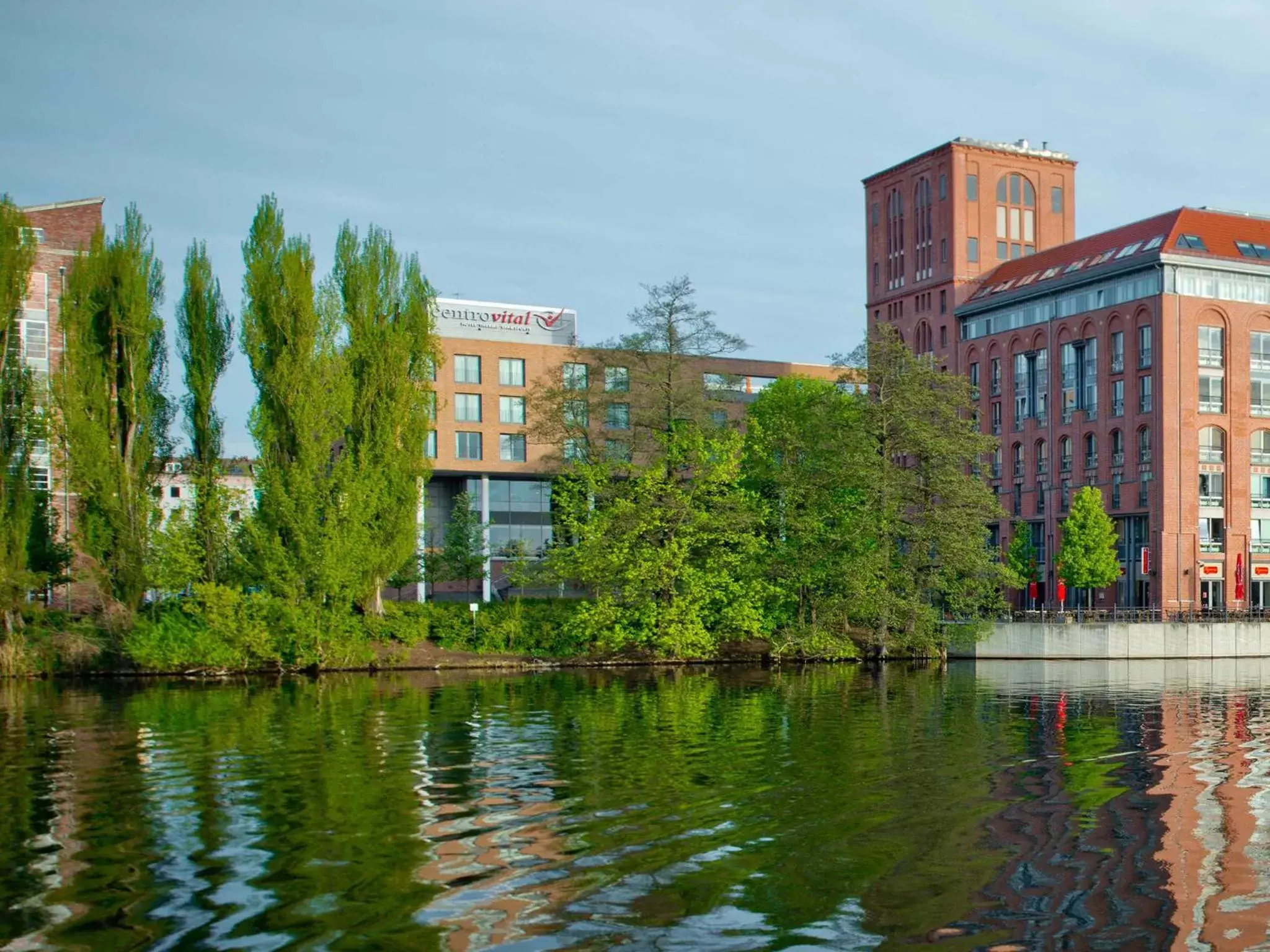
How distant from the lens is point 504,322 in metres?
102

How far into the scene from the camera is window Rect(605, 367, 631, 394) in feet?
236

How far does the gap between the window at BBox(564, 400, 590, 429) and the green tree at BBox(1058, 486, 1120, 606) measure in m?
36.9

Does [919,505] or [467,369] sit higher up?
[467,369]

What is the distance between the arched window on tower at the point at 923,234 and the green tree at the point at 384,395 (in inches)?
2643

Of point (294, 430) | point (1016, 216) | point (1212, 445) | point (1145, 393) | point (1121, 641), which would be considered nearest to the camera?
point (294, 430)

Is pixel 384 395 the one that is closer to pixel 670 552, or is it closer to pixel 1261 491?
pixel 670 552

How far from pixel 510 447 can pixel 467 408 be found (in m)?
3.95

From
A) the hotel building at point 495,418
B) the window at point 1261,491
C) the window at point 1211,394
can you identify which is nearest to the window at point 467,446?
the hotel building at point 495,418

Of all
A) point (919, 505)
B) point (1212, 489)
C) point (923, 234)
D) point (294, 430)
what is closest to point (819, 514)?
point (919, 505)

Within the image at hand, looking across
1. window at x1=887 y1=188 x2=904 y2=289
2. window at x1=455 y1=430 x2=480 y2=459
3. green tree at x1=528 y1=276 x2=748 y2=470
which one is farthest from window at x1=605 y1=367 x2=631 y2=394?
window at x1=887 y1=188 x2=904 y2=289

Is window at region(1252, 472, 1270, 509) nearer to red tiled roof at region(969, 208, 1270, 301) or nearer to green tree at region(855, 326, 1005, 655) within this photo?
red tiled roof at region(969, 208, 1270, 301)

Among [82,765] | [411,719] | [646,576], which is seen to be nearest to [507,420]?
[646,576]

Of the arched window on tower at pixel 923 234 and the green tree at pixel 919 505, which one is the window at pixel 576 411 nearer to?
the green tree at pixel 919 505

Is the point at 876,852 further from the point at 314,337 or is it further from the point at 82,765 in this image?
the point at 314,337
